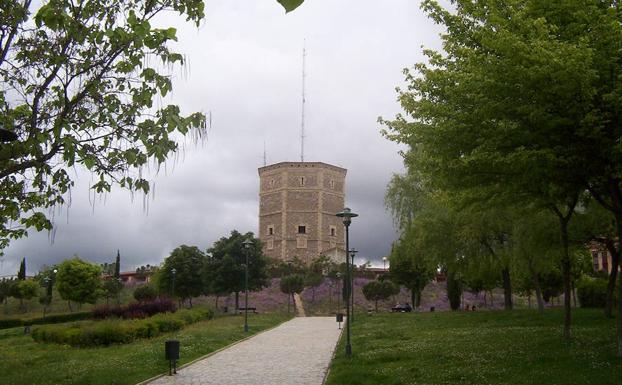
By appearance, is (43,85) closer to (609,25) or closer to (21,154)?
(21,154)

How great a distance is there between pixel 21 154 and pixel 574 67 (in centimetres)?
855

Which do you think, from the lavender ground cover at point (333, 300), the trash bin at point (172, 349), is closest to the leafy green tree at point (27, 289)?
the lavender ground cover at point (333, 300)

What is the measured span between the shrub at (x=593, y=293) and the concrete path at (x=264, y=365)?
46.4 feet

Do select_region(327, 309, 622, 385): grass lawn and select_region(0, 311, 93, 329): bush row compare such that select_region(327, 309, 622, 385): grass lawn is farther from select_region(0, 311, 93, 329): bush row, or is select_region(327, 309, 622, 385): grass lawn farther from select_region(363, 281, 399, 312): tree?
select_region(363, 281, 399, 312): tree

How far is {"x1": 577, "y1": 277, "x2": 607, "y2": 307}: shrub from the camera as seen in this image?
28.6 meters

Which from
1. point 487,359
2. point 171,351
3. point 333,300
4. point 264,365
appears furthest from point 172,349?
point 333,300

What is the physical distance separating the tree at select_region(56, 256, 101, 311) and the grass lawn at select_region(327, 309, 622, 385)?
3090 cm

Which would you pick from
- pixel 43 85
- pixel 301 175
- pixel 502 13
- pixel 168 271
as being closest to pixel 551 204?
pixel 502 13

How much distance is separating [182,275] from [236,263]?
489 centimetres

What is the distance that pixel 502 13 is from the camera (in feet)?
37.3

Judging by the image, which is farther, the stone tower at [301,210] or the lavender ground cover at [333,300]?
the stone tower at [301,210]

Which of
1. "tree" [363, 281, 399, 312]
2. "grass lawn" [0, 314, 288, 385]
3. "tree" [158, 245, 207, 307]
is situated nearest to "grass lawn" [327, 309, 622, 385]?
"grass lawn" [0, 314, 288, 385]

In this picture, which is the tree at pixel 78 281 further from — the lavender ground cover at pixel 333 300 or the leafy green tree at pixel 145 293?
the lavender ground cover at pixel 333 300

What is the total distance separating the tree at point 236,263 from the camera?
150 feet
